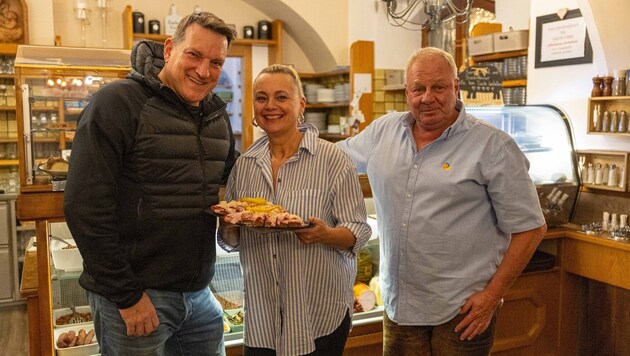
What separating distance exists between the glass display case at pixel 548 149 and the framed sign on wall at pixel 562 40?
494 mm

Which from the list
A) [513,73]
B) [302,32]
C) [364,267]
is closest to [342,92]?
[302,32]

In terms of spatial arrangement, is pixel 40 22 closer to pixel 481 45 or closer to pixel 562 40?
pixel 481 45

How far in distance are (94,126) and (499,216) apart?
139 cm

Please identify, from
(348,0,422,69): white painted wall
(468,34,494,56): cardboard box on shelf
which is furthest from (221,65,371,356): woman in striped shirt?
(348,0,422,69): white painted wall

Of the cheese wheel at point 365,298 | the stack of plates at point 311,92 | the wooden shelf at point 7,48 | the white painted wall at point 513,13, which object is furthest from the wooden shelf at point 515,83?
the wooden shelf at point 7,48

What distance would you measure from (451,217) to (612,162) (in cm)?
229

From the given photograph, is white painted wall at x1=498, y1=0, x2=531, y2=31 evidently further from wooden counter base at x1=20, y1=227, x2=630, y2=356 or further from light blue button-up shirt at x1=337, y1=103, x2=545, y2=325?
light blue button-up shirt at x1=337, y1=103, x2=545, y2=325

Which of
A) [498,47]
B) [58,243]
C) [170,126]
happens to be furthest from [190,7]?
[170,126]

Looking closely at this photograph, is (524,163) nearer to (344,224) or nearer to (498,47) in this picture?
(344,224)

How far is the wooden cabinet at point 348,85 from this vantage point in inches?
280

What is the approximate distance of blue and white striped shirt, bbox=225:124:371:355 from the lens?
1891mm

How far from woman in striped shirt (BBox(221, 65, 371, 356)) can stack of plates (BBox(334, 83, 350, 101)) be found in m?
5.40

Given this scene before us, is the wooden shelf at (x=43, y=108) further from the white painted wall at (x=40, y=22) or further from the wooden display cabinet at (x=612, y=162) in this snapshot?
the white painted wall at (x=40, y=22)

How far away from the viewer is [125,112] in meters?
1.65
